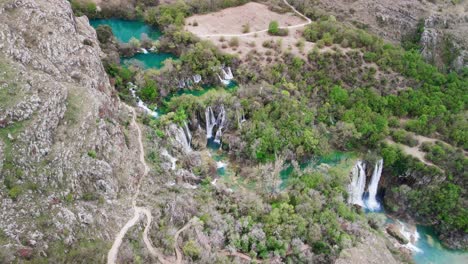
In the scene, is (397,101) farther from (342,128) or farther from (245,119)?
(245,119)

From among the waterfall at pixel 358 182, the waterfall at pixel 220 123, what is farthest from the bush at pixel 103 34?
the waterfall at pixel 358 182

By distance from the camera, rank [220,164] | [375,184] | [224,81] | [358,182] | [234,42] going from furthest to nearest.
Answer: [234,42] → [224,81] → [375,184] → [358,182] → [220,164]

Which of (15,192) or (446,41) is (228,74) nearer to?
(446,41)

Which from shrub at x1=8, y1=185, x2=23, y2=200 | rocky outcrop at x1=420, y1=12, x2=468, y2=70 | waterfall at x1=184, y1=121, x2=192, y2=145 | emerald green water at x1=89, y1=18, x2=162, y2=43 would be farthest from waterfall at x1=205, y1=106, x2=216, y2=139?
rocky outcrop at x1=420, y1=12, x2=468, y2=70

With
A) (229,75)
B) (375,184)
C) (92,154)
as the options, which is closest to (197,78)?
(229,75)

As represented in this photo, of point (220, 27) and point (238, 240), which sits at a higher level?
point (220, 27)

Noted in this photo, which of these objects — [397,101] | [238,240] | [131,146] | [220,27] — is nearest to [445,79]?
[397,101]

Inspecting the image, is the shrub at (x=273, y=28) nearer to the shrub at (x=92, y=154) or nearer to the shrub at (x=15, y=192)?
the shrub at (x=92, y=154)
